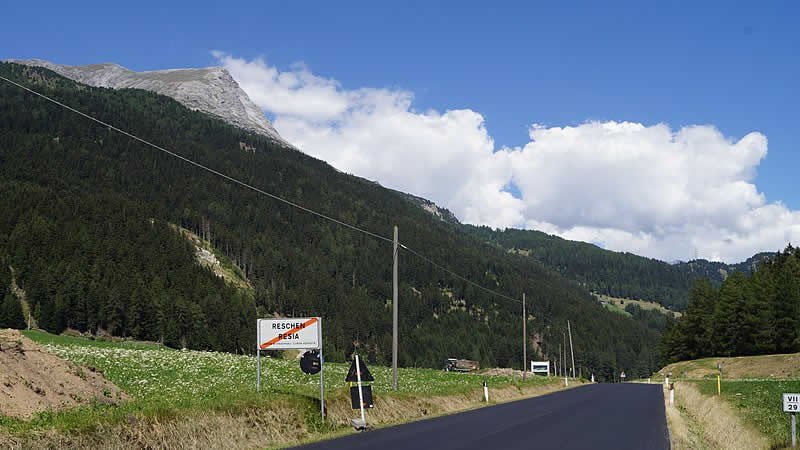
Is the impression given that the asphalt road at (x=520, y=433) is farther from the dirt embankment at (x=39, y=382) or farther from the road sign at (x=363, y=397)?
the dirt embankment at (x=39, y=382)

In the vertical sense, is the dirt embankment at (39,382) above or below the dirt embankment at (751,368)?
above

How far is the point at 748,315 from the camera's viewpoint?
284ft

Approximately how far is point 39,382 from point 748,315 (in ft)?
294

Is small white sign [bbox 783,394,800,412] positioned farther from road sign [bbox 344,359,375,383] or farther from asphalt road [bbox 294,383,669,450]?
road sign [bbox 344,359,375,383]

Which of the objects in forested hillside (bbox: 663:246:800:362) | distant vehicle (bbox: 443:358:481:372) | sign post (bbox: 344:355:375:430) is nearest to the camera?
sign post (bbox: 344:355:375:430)

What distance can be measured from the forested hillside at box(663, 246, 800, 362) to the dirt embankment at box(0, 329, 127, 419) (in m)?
84.6

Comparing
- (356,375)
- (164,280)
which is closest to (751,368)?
(356,375)

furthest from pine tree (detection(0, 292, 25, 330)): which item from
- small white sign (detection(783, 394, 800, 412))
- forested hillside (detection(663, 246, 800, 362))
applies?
forested hillside (detection(663, 246, 800, 362))

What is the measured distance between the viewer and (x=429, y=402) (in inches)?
1054

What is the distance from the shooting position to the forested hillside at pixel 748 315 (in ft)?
273

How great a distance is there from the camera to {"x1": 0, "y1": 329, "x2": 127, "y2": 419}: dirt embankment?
1438 centimetres

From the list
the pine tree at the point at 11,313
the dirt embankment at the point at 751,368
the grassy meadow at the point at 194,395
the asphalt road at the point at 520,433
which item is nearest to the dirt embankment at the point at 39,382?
the grassy meadow at the point at 194,395

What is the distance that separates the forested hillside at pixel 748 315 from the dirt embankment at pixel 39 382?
84582 mm

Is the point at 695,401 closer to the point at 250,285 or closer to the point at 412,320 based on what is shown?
the point at 250,285
